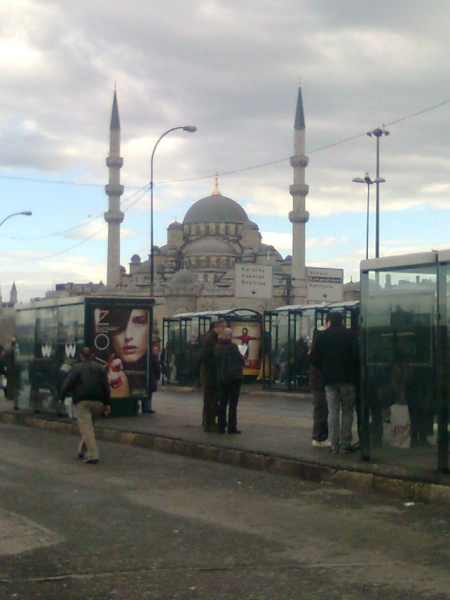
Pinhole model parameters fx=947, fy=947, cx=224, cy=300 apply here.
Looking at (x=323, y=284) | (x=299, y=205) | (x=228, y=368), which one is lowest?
(x=228, y=368)

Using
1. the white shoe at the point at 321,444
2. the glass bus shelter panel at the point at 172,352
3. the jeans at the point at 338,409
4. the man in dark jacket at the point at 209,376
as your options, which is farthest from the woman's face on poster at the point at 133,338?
the glass bus shelter panel at the point at 172,352

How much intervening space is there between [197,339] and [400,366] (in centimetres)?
2219

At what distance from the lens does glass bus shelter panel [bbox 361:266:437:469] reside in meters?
9.99

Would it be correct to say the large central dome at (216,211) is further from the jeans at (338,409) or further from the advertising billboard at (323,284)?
the jeans at (338,409)

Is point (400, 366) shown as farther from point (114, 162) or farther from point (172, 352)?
point (114, 162)

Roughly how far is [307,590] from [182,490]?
4.25 m

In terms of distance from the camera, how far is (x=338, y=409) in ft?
38.2

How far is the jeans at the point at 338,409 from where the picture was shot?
1152cm

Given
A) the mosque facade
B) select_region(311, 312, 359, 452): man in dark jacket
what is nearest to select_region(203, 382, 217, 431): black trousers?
select_region(311, 312, 359, 452): man in dark jacket

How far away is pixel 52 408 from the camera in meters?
18.9

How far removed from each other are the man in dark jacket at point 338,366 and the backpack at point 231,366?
2.43 metres

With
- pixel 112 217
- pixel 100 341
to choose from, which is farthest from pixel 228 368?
pixel 112 217

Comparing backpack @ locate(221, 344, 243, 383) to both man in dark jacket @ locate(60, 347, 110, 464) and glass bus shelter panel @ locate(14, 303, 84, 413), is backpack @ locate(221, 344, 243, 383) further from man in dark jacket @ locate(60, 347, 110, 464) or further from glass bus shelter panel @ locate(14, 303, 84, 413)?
glass bus shelter panel @ locate(14, 303, 84, 413)

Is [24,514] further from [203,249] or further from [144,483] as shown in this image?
[203,249]
